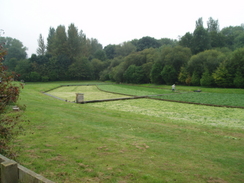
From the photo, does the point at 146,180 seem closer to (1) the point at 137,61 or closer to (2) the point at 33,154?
(2) the point at 33,154

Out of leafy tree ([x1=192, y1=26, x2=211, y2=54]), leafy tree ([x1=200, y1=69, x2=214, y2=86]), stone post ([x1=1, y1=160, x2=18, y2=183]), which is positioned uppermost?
leafy tree ([x1=192, y1=26, x2=211, y2=54])

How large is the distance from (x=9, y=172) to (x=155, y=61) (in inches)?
2282

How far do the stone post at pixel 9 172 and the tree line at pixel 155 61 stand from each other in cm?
577

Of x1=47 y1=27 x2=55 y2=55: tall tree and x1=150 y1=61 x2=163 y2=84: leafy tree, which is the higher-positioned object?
x1=47 y1=27 x2=55 y2=55: tall tree

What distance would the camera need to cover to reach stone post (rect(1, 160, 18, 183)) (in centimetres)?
354

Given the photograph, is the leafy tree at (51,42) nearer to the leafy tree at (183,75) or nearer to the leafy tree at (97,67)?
the leafy tree at (97,67)

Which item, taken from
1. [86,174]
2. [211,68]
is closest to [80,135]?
[86,174]

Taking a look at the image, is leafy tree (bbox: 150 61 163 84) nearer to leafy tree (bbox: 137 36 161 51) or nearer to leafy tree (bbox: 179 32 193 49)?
leafy tree (bbox: 179 32 193 49)

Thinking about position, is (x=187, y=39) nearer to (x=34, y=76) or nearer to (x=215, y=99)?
(x=215, y=99)

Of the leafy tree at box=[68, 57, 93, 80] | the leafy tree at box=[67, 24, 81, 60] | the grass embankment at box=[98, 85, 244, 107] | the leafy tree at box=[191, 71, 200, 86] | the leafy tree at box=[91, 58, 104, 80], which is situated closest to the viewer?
the grass embankment at box=[98, 85, 244, 107]

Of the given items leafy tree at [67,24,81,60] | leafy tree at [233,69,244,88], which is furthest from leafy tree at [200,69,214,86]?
leafy tree at [67,24,81,60]

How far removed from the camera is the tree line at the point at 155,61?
42.2 m

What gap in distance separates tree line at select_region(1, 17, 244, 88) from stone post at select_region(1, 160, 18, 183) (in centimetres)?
577

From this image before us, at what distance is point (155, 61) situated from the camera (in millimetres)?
59438
